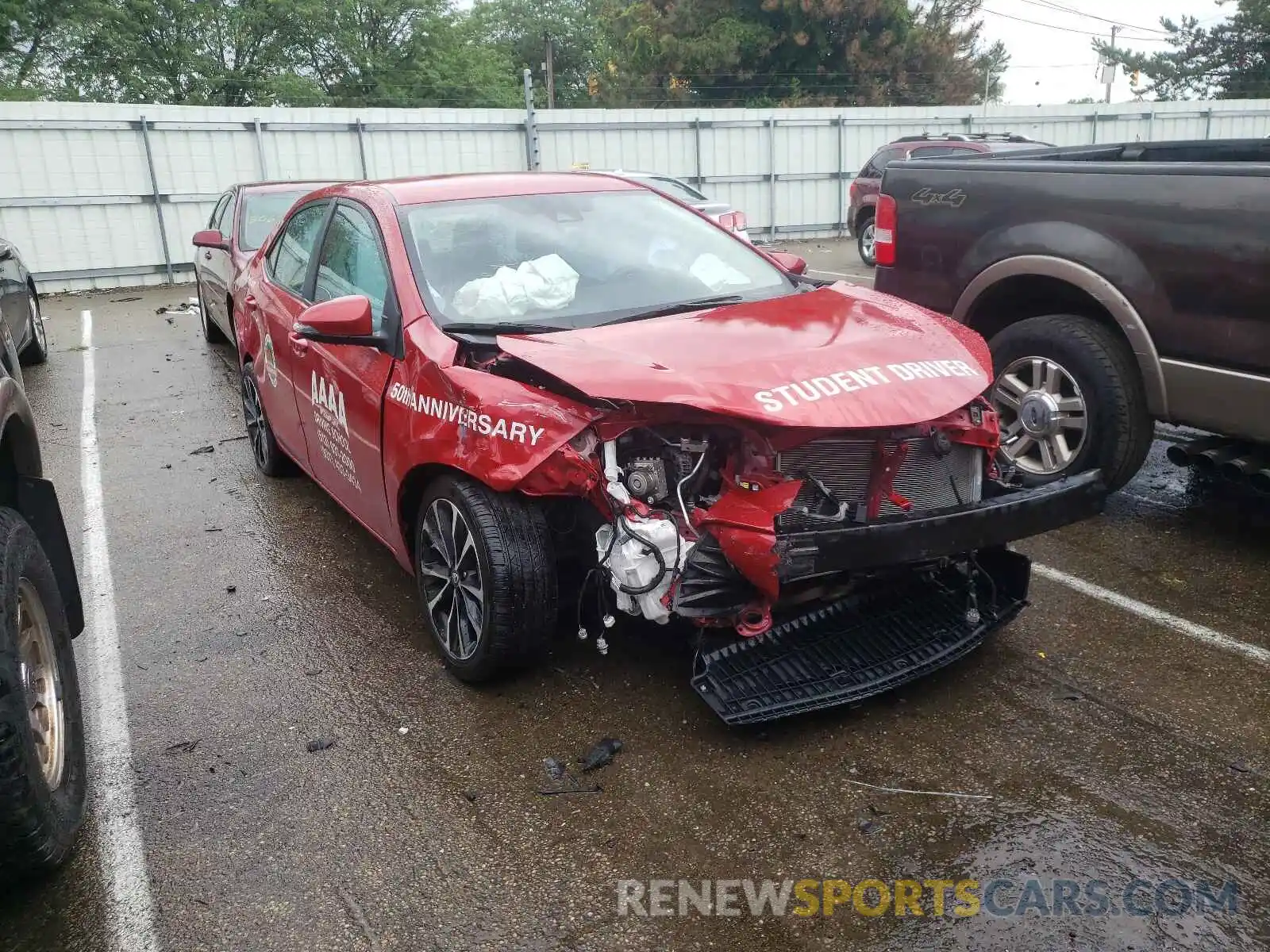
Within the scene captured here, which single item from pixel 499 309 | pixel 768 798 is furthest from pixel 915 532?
pixel 499 309

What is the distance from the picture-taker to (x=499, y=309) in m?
3.75

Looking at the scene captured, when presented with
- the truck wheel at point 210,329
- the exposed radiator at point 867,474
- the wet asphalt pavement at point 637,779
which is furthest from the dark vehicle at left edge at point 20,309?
the exposed radiator at point 867,474

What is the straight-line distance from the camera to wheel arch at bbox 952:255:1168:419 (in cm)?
445

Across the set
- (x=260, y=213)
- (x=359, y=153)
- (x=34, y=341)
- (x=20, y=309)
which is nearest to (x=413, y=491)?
(x=260, y=213)

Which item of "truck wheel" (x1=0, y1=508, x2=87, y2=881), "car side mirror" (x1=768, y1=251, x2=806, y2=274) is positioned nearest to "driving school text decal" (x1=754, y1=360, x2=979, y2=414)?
"car side mirror" (x1=768, y1=251, x2=806, y2=274)

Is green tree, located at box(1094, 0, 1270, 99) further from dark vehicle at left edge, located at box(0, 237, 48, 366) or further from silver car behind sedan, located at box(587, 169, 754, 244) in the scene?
dark vehicle at left edge, located at box(0, 237, 48, 366)

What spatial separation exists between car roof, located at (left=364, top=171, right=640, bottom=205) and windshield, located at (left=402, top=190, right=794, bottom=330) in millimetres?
54

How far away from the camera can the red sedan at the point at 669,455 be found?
9.86 ft

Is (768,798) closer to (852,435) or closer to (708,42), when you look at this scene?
(852,435)

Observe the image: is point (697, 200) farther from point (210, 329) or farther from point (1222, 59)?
point (1222, 59)

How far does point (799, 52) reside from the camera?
3797 cm

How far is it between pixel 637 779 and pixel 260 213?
7.53 metres

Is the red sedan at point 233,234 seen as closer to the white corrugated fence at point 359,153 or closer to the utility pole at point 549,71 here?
the white corrugated fence at point 359,153

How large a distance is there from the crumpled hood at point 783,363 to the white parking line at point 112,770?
179 cm
